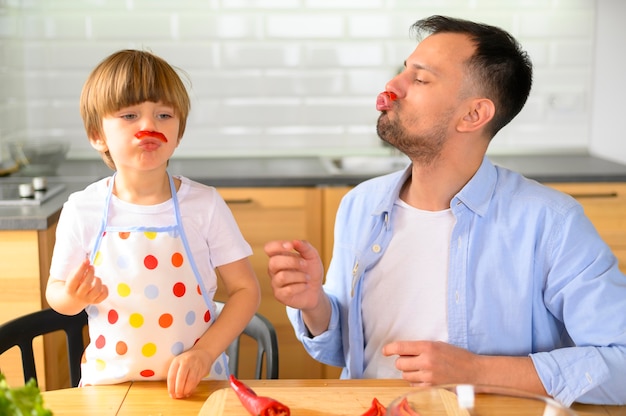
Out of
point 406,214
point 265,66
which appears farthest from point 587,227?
point 265,66

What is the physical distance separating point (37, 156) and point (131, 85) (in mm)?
1672

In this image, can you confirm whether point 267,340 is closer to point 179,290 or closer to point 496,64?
point 179,290

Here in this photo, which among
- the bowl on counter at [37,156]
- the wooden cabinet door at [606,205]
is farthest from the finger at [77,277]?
the wooden cabinet door at [606,205]

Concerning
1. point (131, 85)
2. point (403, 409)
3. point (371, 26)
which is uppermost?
point (371, 26)

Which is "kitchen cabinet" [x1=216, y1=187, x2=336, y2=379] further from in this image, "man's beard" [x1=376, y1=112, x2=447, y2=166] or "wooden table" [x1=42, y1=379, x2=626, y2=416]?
"wooden table" [x1=42, y1=379, x2=626, y2=416]

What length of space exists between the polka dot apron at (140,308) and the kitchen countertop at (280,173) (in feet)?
3.55

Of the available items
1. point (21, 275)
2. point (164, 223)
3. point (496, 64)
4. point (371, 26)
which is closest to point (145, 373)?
point (164, 223)

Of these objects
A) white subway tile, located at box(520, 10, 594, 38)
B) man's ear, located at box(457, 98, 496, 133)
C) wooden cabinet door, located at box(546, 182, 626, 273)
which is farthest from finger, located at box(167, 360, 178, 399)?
white subway tile, located at box(520, 10, 594, 38)

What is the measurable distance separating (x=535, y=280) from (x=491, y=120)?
1.17ft

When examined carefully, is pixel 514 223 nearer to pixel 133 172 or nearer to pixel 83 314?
pixel 133 172

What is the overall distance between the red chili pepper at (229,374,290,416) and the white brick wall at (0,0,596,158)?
223 cm

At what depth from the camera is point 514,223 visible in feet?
5.19

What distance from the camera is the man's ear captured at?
1.69 m

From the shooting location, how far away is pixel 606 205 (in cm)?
284
